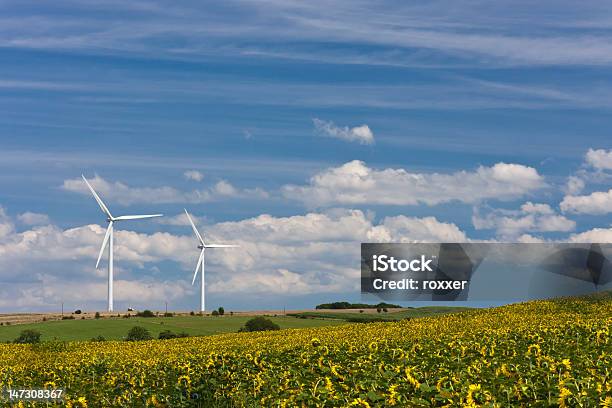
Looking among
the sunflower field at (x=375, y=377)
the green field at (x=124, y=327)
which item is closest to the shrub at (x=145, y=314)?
the green field at (x=124, y=327)

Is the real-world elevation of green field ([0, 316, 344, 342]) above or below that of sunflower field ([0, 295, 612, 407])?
below

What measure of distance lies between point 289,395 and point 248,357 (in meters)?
5.64

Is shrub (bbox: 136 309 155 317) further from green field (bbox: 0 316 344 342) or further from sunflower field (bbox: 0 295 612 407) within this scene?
sunflower field (bbox: 0 295 612 407)

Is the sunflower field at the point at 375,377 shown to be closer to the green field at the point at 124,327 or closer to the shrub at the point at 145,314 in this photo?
the green field at the point at 124,327

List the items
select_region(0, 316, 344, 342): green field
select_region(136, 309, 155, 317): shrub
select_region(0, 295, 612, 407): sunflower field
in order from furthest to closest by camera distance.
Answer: select_region(136, 309, 155, 317): shrub < select_region(0, 316, 344, 342): green field < select_region(0, 295, 612, 407): sunflower field

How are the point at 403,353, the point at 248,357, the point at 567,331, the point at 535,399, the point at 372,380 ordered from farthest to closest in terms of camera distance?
the point at 567,331, the point at 248,357, the point at 403,353, the point at 372,380, the point at 535,399

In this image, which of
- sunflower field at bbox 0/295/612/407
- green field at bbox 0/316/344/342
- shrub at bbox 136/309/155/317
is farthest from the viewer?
shrub at bbox 136/309/155/317

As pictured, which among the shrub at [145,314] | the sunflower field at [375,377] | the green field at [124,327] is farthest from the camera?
the shrub at [145,314]

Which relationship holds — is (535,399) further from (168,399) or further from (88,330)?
(88,330)

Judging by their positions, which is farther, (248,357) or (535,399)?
(248,357)

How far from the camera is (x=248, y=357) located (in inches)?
770

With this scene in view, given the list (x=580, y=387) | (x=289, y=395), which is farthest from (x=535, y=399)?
(x=289, y=395)

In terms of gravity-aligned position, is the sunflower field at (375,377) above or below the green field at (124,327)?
above

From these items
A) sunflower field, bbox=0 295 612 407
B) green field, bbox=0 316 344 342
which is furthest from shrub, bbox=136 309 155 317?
sunflower field, bbox=0 295 612 407
